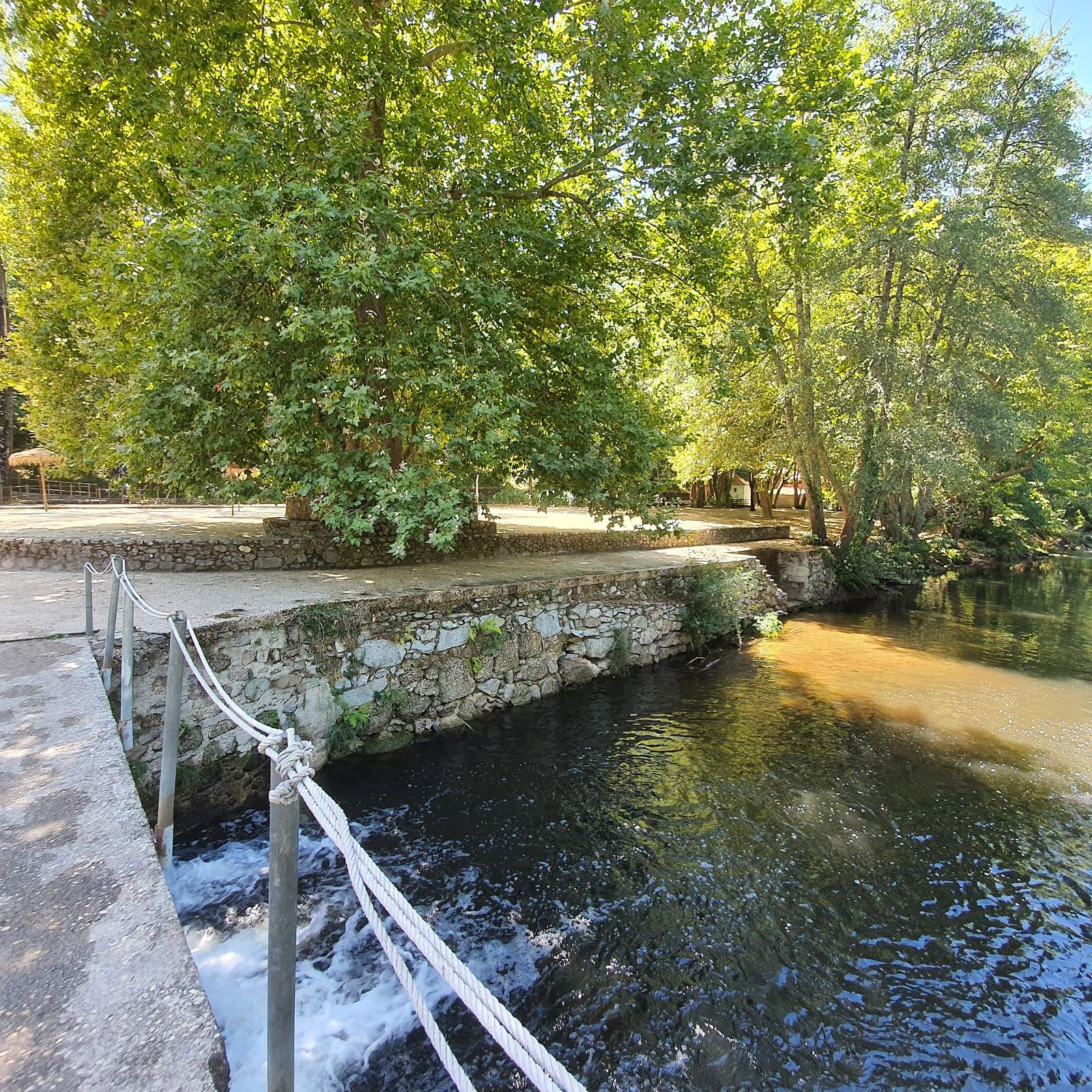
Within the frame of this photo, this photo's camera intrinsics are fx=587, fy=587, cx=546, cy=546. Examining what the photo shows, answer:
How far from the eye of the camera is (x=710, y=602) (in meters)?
10.5

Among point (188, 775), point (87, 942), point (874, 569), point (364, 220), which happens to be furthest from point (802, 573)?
point (87, 942)

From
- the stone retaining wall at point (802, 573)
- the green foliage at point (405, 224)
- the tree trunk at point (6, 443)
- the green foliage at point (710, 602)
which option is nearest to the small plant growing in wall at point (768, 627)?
the green foliage at point (710, 602)

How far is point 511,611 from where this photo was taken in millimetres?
7938

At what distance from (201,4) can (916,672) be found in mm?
13372

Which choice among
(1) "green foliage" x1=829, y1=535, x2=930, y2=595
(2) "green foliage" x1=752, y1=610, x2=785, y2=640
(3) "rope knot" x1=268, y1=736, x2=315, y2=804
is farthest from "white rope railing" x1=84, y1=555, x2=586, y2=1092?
(1) "green foliage" x1=829, y1=535, x2=930, y2=595

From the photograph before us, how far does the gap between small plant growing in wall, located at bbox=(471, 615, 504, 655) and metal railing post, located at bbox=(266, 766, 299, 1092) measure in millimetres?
6019

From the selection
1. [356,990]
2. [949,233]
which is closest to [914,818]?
[356,990]

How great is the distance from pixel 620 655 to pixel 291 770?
7991 millimetres

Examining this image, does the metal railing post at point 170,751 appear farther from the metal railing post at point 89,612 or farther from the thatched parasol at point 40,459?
the thatched parasol at point 40,459

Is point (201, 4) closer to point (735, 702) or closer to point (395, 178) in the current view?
point (395, 178)

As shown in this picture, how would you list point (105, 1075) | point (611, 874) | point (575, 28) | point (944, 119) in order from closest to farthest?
point (105, 1075) → point (611, 874) → point (575, 28) → point (944, 119)

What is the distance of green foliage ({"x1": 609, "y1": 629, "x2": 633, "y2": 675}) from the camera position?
914 cm

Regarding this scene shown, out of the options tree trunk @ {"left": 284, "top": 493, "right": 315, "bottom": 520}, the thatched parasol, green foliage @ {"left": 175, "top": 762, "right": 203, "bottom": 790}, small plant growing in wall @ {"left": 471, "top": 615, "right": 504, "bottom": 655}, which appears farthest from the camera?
the thatched parasol

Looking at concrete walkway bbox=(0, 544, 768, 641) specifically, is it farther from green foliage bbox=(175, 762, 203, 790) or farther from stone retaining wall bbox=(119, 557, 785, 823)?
green foliage bbox=(175, 762, 203, 790)
